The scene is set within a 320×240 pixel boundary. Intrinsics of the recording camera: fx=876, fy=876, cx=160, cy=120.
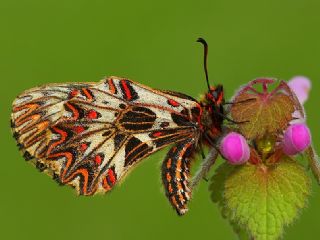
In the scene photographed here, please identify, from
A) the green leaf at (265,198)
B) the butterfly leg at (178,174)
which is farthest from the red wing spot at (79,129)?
the green leaf at (265,198)

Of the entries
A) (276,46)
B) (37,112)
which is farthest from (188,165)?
(276,46)

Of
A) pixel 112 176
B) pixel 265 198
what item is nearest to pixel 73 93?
pixel 112 176

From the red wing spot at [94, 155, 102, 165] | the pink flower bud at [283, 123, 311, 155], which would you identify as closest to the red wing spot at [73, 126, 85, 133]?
the red wing spot at [94, 155, 102, 165]

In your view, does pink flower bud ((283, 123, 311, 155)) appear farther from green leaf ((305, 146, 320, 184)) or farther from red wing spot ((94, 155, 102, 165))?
red wing spot ((94, 155, 102, 165))

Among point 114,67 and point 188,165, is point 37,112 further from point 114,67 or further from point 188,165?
point 114,67

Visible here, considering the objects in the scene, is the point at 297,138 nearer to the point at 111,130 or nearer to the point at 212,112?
the point at 212,112

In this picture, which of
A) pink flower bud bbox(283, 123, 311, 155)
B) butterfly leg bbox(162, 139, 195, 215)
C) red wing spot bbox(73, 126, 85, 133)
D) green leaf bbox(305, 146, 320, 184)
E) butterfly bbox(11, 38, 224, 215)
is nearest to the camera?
pink flower bud bbox(283, 123, 311, 155)

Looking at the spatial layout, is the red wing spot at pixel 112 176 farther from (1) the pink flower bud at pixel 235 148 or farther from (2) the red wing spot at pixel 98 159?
(1) the pink flower bud at pixel 235 148
